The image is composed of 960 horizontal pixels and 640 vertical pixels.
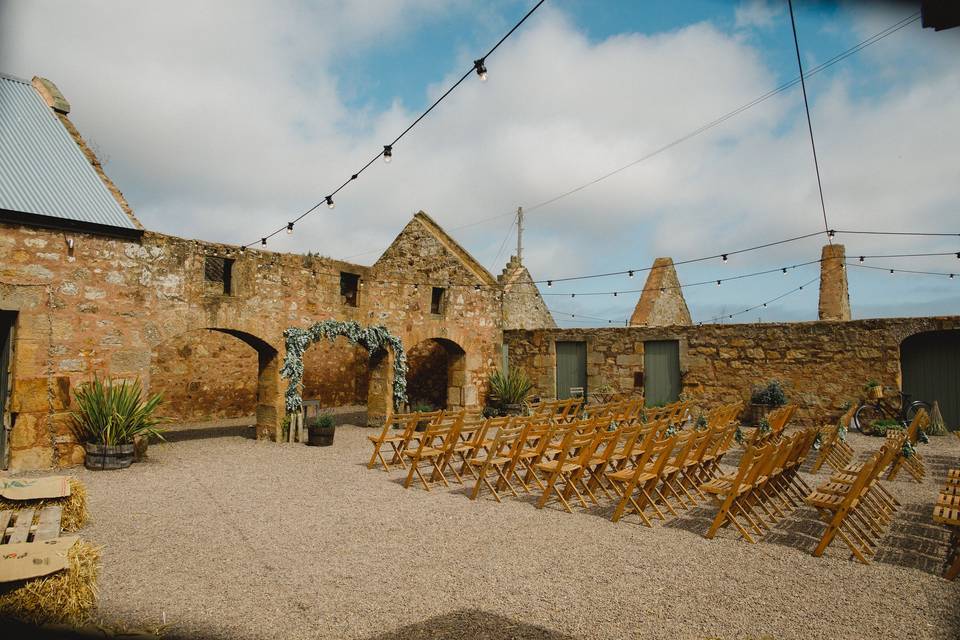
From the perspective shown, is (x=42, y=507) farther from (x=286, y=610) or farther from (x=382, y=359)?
(x=382, y=359)

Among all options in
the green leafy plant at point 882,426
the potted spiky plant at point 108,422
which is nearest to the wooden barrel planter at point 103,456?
the potted spiky plant at point 108,422

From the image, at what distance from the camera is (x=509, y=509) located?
582 cm

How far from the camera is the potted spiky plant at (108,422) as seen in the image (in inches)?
295

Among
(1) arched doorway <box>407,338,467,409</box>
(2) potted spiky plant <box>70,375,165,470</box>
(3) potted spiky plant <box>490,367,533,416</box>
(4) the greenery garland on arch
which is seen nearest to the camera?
(2) potted spiky plant <box>70,375,165,470</box>

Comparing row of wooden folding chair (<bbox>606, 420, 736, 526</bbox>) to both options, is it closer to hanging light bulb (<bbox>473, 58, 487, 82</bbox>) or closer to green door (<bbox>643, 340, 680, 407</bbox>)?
hanging light bulb (<bbox>473, 58, 487, 82</bbox>)

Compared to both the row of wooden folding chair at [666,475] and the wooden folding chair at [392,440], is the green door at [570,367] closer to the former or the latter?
the wooden folding chair at [392,440]

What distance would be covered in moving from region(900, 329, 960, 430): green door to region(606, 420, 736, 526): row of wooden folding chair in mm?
6449

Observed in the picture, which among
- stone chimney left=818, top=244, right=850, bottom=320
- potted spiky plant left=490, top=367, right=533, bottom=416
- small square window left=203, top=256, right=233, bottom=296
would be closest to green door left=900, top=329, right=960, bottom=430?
stone chimney left=818, top=244, right=850, bottom=320

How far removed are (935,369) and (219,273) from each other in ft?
39.9

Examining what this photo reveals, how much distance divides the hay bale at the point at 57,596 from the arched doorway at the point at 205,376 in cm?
850

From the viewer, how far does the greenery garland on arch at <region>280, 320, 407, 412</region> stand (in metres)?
10.1

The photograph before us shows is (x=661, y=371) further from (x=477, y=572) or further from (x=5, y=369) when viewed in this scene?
(x=5, y=369)

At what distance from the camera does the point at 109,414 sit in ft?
24.9

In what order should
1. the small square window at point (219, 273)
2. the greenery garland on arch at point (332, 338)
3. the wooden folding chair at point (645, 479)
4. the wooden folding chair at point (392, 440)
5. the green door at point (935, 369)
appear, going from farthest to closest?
the green door at point (935, 369), the greenery garland on arch at point (332, 338), the small square window at point (219, 273), the wooden folding chair at point (392, 440), the wooden folding chair at point (645, 479)
